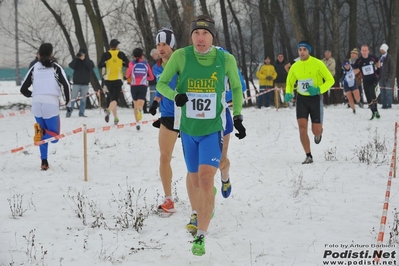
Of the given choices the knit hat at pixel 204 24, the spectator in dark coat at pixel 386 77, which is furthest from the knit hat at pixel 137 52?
the spectator in dark coat at pixel 386 77

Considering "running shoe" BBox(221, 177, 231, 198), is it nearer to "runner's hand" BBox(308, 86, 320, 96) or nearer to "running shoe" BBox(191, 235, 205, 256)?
"running shoe" BBox(191, 235, 205, 256)

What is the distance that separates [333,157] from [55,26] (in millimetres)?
19019

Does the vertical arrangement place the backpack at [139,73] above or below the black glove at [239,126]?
above

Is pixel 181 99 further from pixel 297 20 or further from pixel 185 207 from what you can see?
pixel 297 20

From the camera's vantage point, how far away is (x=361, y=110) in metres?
18.1

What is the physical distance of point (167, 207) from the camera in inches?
245

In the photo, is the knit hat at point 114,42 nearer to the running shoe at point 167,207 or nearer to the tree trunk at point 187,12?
the tree trunk at point 187,12

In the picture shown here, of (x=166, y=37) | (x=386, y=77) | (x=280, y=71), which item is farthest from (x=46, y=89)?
(x=280, y=71)

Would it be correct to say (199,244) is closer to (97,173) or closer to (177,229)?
(177,229)

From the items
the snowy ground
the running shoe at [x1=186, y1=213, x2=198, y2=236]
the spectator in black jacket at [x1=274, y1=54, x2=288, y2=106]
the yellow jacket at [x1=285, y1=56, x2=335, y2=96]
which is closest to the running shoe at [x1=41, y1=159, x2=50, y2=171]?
the snowy ground

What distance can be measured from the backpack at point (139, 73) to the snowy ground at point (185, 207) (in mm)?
2081

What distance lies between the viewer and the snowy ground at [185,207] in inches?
193

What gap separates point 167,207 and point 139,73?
7.31 metres

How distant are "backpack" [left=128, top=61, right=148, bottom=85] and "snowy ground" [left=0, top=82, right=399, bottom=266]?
6.83ft
